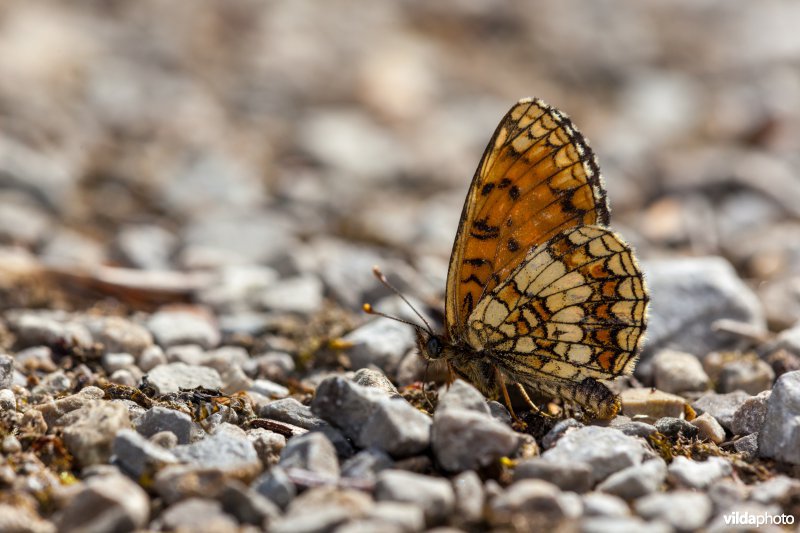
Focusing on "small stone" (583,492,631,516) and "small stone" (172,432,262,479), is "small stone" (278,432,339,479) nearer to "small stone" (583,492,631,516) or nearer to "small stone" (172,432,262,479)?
"small stone" (172,432,262,479)

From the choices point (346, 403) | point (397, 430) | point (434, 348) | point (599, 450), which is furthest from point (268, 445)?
point (599, 450)

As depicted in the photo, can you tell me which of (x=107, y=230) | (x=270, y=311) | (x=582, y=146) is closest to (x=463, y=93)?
(x=107, y=230)

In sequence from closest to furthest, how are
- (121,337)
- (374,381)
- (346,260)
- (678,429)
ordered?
(678,429)
(374,381)
(121,337)
(346,260)

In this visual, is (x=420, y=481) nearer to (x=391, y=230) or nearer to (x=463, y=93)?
(x=391, y=230)

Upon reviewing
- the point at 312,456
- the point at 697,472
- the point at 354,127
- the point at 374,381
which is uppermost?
the point at 354,127

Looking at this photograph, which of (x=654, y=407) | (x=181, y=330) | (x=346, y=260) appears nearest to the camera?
(x=654, y=407)

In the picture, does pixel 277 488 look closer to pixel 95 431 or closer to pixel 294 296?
pixel 95 431

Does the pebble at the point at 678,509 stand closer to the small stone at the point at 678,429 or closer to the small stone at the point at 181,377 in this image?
the small stone at the point at 678,429

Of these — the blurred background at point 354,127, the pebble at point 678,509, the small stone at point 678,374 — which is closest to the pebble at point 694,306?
the small stone at point 678,374
